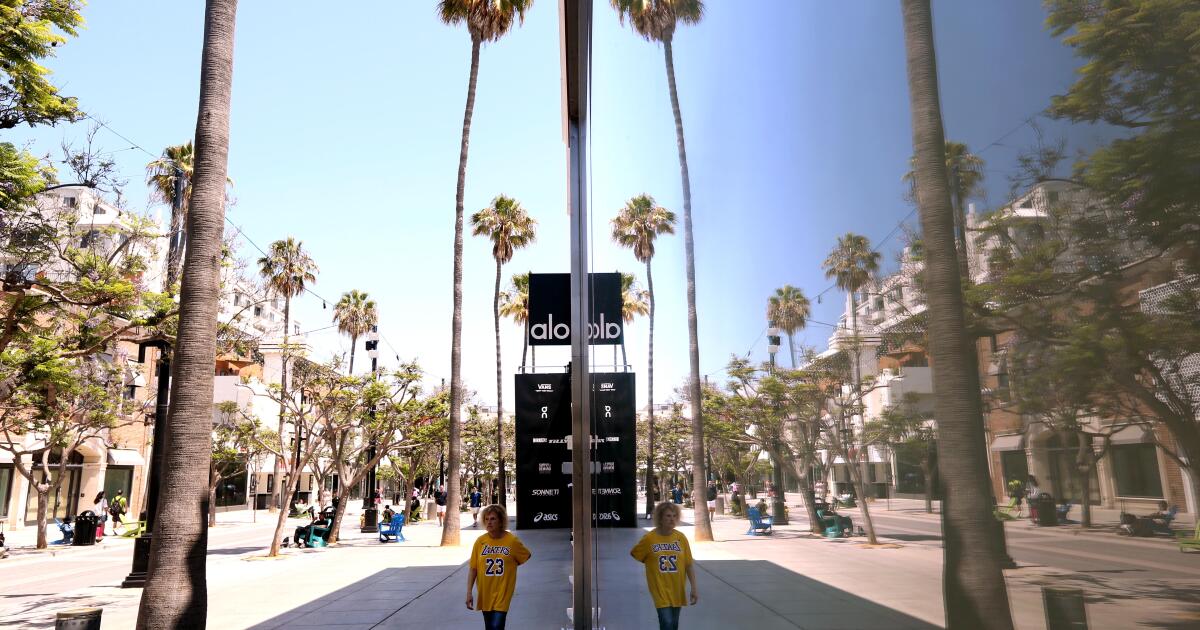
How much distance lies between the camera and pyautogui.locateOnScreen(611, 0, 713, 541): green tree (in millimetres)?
2756

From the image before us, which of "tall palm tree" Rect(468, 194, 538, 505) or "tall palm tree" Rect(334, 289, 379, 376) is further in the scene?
"tall palm tree" Rect(334, 289, 379, 376)

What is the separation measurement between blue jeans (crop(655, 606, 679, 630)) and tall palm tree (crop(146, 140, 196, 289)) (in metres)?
16.5

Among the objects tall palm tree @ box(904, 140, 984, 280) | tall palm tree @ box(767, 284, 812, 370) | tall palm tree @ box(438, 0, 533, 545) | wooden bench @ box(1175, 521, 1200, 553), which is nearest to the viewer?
wooden bench @ box(1175, 521, 1200, 553)

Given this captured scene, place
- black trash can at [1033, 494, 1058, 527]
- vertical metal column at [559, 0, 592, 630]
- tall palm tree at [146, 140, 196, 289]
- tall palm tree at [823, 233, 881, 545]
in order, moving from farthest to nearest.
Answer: tall palm tree at [146, 140, 196, 289] → vertical metal column at [559, 0, 592, 630] → tall palm tree at [823, 233, 881, 545] → black trash can at [1033, 494, 1058, 527]

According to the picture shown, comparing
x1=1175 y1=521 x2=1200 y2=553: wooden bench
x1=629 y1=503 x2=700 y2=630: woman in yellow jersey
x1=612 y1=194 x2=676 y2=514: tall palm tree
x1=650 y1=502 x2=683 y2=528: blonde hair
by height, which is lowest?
x1=629 y1=503 x2=700 y2=630: woman in yellow jersey

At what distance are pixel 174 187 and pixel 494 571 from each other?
23549 millimetres

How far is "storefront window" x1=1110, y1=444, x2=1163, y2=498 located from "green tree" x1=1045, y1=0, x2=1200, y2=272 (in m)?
0.14

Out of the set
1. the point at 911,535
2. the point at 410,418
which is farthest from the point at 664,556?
the point at 410,418

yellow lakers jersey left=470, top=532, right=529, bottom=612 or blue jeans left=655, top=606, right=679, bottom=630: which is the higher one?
blue jeans left=655, top=606, right=679, bottom=630

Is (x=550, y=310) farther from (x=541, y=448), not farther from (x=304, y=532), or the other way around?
(x=304, y=532)

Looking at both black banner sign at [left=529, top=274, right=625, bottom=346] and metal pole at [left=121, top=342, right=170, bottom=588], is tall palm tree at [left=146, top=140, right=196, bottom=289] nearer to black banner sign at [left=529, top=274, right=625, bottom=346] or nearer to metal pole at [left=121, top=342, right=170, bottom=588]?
metal pole at [left=121, top=342, right=170, bottom=588]

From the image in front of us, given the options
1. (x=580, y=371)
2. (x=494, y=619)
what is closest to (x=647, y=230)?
(x=494, y=619)

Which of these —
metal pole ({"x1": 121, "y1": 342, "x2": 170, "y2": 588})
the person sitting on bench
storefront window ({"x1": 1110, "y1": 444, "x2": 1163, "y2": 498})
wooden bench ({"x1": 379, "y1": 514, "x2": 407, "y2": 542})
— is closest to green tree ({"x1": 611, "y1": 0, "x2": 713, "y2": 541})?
storefront window ({"x1": 1110, "y1": 444, "x2": 1163, "y2": 498})

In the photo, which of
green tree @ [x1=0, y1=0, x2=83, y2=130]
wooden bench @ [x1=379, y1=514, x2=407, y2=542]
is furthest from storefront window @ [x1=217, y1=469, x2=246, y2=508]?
green tree @ [x1=0, y1=0, x2=83, y2=130]
